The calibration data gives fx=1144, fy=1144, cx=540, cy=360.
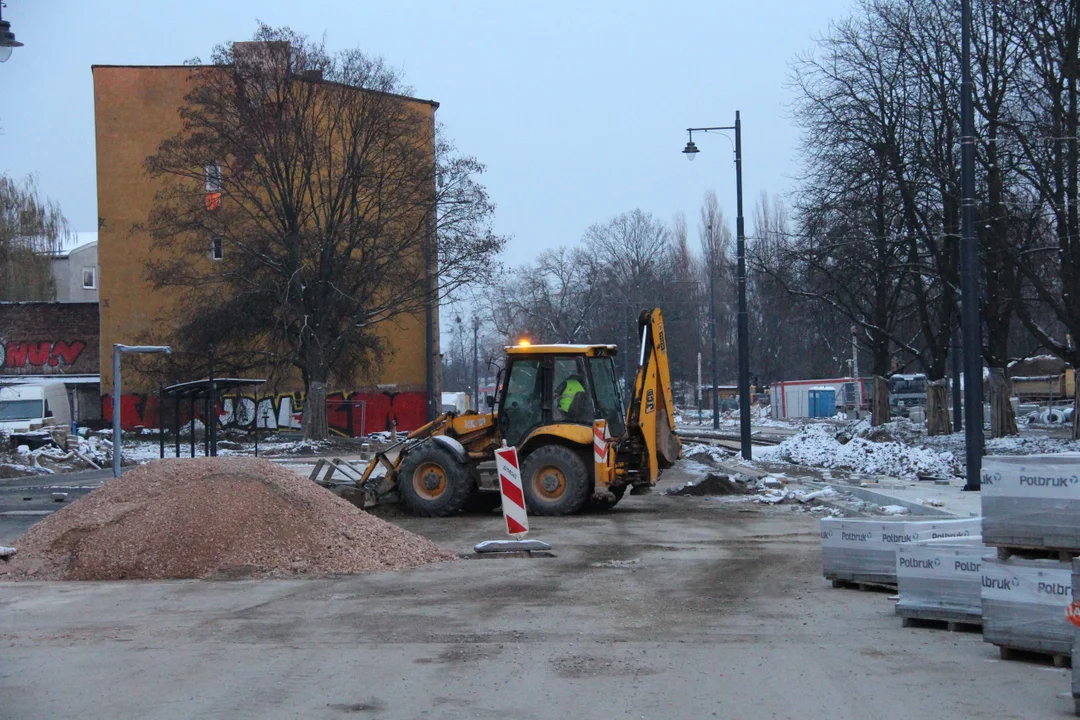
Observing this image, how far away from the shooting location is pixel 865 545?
410 inches

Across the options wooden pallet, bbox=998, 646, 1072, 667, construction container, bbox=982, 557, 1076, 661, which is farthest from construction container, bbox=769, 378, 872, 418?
construction container, bbox=982, 557, 1076, 661

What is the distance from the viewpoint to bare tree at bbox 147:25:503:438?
131 ft

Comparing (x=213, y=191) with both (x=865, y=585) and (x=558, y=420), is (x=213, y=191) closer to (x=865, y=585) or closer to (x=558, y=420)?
(x=558, y=420)

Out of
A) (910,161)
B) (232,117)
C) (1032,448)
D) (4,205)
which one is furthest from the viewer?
(4,205)

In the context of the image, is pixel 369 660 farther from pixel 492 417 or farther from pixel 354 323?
pixel 354 323

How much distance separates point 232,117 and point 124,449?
12.4 meters

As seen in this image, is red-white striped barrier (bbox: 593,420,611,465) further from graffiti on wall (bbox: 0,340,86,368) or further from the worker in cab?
graffiti on wall (bbox: 0,340,86,368)

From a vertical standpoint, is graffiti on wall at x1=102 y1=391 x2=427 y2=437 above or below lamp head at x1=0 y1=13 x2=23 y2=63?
below

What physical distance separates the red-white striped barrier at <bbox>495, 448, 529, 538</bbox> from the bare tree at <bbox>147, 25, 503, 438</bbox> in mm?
26969

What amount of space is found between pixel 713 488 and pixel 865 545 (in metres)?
11.2

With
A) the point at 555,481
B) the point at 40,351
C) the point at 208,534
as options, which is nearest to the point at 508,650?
the point at 208,534

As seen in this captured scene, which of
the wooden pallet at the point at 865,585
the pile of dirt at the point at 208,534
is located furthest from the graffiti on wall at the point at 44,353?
the wooden pallet at the point at 865,585

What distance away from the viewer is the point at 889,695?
6801 millimetres

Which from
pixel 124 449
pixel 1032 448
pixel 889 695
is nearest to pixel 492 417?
pixel 889 695
